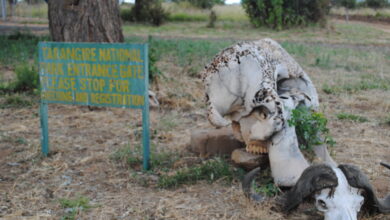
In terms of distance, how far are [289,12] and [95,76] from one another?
18.4 m

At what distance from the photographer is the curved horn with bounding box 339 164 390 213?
3373mm

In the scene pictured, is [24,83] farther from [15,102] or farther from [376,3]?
[376,3]

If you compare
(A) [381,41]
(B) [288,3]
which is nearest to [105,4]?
(A) [381,41]

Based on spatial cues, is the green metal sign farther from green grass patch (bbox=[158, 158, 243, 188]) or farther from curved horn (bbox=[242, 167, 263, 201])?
curved horn (bbox=[242, 167, 263, 201])

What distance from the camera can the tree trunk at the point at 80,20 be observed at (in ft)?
24.2

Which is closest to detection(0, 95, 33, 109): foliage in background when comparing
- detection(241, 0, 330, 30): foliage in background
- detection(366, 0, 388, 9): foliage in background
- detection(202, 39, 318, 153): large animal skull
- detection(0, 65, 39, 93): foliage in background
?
detection(0, 65, 39, 93): foliage in background

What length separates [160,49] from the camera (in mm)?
11602

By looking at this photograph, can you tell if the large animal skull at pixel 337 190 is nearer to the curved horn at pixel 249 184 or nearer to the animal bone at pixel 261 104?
the animal bone at pixel 261 104

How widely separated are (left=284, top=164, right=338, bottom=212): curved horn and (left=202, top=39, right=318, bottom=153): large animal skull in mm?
684

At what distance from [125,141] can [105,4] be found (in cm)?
274

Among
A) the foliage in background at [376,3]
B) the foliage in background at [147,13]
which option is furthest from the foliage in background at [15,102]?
the foliage in background at [376,3]

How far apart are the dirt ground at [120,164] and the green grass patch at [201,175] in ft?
0.33

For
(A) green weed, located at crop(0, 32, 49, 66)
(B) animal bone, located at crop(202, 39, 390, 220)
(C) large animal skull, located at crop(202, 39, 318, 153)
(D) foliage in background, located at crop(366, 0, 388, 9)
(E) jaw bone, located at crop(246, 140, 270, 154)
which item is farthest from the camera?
(D) foliage in background, located at crop(366, 0, 388, 9)

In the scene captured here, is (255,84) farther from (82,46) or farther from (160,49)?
(160,49)
